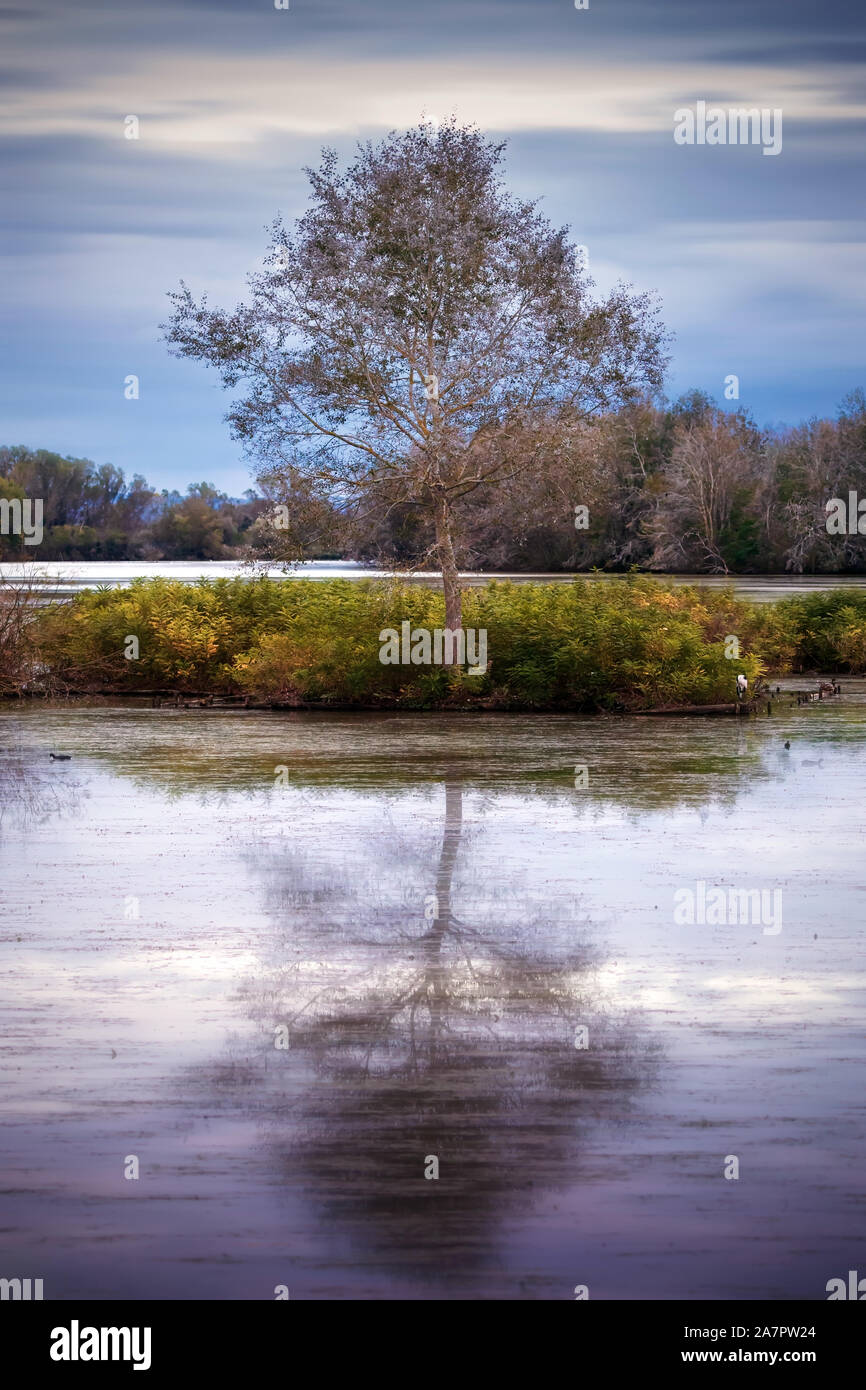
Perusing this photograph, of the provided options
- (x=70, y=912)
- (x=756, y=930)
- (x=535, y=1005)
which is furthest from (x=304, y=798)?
(x=535, y=1005)

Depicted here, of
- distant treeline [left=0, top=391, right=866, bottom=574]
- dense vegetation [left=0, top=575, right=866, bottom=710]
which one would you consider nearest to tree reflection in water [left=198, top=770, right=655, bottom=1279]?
dense vegetation [left=0, top=575, right=866, bottom=710]

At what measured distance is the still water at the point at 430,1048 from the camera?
5.44m

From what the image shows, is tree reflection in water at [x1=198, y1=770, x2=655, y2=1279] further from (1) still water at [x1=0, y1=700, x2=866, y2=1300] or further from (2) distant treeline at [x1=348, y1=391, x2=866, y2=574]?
(2) distant treeline at [x1=348, y1=391, x2=866, y2=574]

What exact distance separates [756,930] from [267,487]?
15133 mm

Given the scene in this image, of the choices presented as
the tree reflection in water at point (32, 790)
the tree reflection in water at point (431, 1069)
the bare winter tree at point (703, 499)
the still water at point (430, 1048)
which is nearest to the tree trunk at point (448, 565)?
the tree reflection in water at point (32, 790)

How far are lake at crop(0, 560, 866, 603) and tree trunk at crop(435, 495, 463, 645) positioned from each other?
2.06 ft

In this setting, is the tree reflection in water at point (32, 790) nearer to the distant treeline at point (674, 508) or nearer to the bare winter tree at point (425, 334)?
the bare winter tree at point (425, 334)

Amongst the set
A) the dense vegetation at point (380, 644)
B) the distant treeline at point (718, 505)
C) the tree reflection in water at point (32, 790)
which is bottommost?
the tree reflection in water at point (32, 790)

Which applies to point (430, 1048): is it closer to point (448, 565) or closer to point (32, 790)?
point (32, 790)

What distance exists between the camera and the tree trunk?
24016 mm

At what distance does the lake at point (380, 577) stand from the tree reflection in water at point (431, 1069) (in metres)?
14.7

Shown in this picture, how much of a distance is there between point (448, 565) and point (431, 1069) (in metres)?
17.4

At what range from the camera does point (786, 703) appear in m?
23.8

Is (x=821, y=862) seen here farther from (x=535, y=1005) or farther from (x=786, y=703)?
(x=786, y=703)
